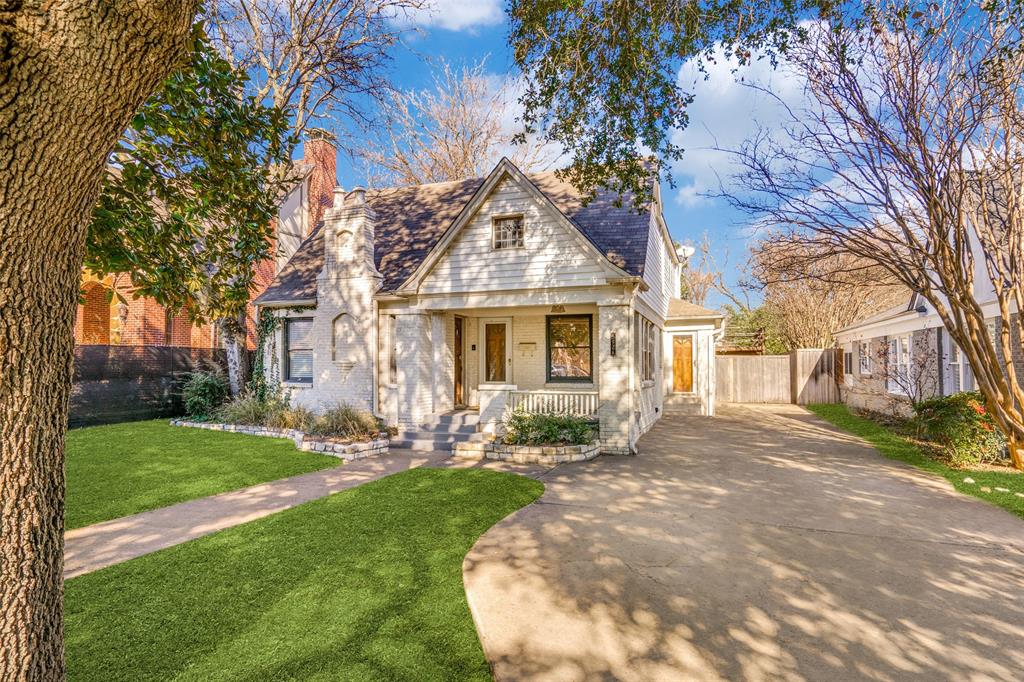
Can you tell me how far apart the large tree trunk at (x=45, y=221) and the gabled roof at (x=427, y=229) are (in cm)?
916

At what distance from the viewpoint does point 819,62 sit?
8359 millimetres

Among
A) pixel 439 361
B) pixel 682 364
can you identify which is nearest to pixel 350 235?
pixel 439 361

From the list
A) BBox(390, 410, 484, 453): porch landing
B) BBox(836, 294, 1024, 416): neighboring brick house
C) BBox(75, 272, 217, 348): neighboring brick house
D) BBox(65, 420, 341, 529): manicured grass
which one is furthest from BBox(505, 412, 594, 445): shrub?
BBox(75, 272, 217, 348): neighboring brick house

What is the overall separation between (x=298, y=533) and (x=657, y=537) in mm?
4131

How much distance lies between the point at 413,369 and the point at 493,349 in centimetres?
284

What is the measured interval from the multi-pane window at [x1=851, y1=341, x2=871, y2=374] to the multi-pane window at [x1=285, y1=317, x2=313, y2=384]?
18.5 m

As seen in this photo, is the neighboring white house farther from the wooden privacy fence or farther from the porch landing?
the wooden privacy fence

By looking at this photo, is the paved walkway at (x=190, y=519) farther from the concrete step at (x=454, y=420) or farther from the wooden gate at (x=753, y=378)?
the wooden gate at (x=753, y=378)

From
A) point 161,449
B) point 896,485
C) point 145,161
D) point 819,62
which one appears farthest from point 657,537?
point 161,449

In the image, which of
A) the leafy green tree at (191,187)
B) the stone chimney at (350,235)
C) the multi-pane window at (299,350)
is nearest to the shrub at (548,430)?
the stone chimney at (350,235)

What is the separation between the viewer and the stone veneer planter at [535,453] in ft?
32.3

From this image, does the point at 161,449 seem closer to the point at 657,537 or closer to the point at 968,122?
the point at 657,537

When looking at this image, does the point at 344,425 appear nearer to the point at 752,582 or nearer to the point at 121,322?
the point at 752,582

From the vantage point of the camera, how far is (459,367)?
1390cm
